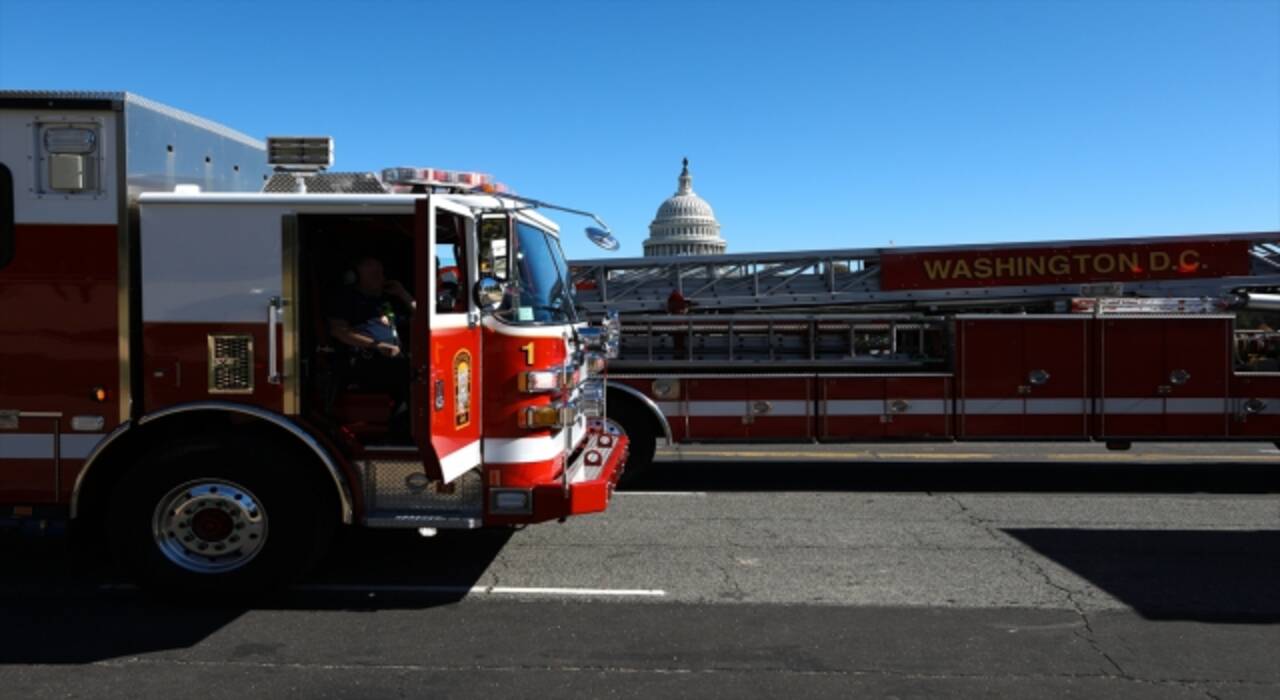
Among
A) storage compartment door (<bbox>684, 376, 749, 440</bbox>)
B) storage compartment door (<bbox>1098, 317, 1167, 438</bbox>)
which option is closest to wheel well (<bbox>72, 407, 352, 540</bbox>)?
storage compartment door (<bbox>684, 376, 749, 440</bbox>)

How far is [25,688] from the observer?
4547 mm

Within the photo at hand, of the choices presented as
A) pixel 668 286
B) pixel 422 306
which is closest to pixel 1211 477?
pixel 668 286

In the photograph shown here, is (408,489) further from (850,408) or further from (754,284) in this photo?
(754,284)

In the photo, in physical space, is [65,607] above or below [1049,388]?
below

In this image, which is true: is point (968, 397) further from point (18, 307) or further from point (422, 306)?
point (18, 307)

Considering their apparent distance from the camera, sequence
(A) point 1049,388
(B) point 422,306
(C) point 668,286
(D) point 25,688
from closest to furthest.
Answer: (D) point 25,688, (B) point 422,306, (A) point 1049,388, (C) point 668,286

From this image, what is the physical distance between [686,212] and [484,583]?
316ft

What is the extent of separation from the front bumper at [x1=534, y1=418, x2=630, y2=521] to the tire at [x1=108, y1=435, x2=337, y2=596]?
1198 mm

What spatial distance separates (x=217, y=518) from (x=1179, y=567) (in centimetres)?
582

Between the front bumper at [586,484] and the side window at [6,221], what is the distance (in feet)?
9.80

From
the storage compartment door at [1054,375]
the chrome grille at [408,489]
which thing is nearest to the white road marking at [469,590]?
the chrome grille at [408,489]

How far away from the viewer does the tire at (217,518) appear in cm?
552

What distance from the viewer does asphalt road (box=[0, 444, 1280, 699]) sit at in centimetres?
470

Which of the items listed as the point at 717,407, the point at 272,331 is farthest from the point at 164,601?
the point at 717,407
